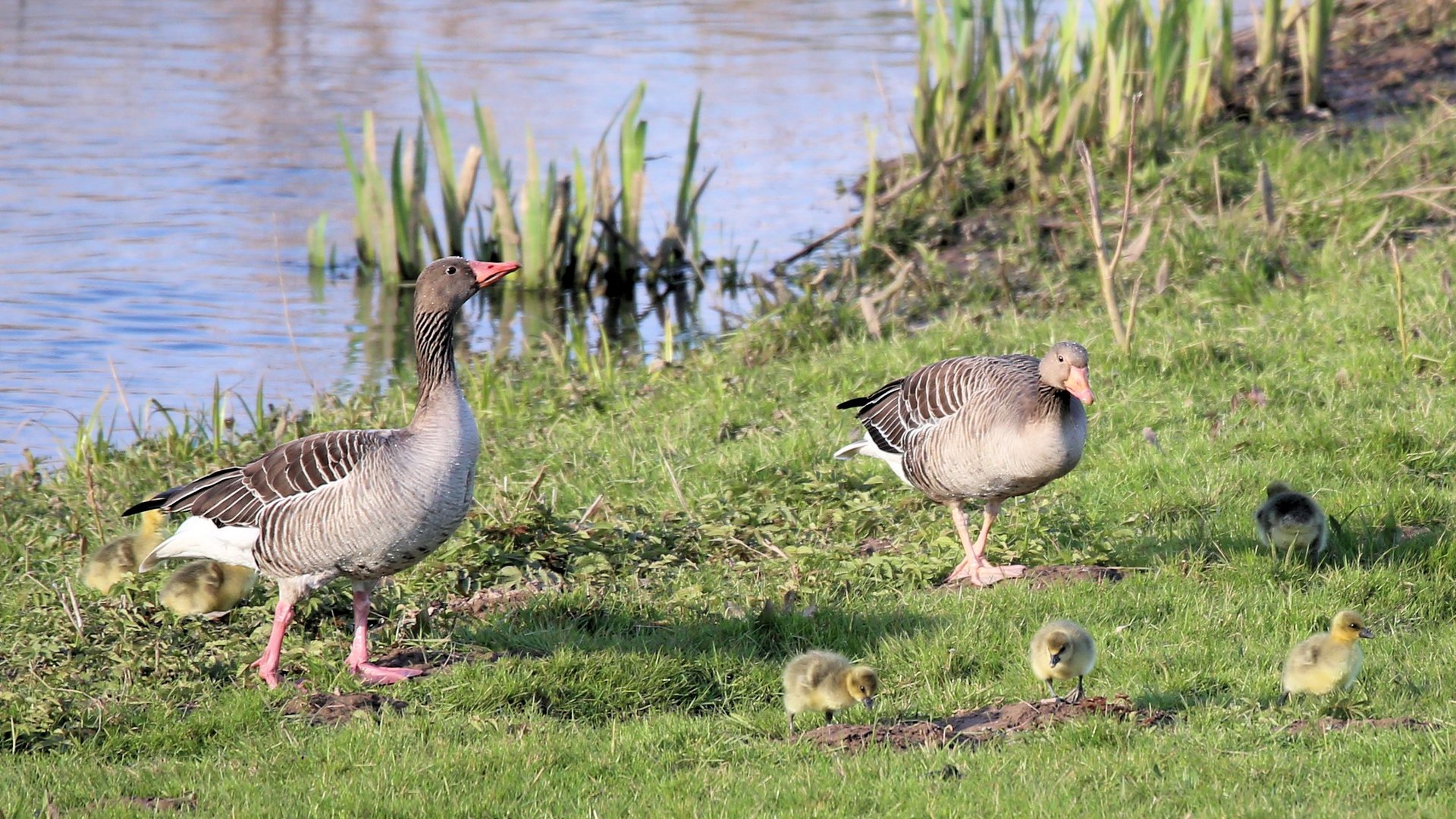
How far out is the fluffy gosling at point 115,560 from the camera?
23.9ft

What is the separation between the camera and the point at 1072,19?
15.2 m

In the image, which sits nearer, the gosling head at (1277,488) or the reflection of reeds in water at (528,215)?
the gosling head at (1277,488)

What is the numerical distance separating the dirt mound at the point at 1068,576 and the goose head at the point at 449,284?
289cm

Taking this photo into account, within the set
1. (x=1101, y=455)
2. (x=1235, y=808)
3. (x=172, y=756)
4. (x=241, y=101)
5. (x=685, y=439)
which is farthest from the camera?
(x=241, y=101)

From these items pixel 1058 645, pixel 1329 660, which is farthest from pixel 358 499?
pixel 1329 660

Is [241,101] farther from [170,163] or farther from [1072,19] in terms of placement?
[1072,19]

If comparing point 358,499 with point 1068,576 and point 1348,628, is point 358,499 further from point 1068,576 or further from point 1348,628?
point 1348,628

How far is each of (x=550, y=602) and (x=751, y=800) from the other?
227cm

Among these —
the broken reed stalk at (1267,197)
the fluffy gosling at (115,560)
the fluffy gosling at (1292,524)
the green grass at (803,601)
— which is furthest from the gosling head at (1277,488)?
the broken reed stalk at (1267,197)

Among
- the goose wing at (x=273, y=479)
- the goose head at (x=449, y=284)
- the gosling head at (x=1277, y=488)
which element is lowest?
the gosling head at (x=1277, y=488)

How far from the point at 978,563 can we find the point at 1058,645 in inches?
75.5

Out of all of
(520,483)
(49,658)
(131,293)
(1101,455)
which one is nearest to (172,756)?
(49,658)

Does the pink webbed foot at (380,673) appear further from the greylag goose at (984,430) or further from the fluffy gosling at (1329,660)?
the fluffy gosling at (1329,660)

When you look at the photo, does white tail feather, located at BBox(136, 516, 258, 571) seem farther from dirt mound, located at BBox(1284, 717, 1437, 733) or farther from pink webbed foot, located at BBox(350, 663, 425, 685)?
dirt mound, located at BBox(1284, 717, 1437, 733)
